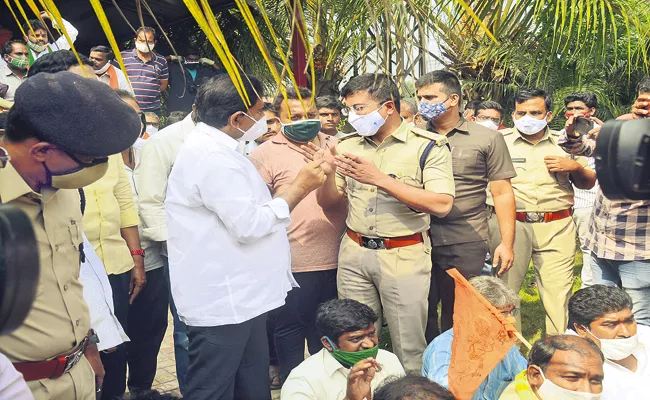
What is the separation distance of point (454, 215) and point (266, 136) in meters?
1.72

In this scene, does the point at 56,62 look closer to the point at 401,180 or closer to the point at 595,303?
the point at 401,180

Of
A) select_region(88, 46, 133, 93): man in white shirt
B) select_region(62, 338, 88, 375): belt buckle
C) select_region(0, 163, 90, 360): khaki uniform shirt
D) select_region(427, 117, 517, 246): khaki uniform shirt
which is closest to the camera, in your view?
select_region(0, 163, 90, 360): khaki uniform shirt

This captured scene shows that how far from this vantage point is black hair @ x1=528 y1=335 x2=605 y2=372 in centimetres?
281

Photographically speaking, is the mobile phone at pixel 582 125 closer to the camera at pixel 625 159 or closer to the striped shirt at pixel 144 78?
the camera at pixel 625 159

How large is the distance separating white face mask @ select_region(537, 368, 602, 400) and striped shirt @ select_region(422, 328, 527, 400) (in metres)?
0.40

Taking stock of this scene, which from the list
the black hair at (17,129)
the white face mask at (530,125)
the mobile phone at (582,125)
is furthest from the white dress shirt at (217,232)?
the white face mask at (530,125)

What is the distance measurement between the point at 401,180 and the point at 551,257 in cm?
150

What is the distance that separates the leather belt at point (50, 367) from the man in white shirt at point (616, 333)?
2.43 m

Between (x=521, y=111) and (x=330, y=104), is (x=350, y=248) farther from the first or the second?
(x=521, y=111)

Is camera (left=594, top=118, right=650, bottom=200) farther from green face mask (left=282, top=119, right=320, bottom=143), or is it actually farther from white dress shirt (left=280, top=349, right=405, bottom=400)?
green face mask (left=282, top=119, right=320, bottom=143)

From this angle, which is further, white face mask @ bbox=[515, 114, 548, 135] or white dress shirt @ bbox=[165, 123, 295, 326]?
white face mask @ bbox=[515, 114, 548, 135]

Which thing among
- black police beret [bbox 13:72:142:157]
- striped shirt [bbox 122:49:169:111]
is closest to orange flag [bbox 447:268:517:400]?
black police beret [bbox 13:72:142:157]

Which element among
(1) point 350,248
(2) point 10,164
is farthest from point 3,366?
(1) point 350,248

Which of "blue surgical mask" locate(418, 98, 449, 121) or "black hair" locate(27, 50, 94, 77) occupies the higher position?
"black hair" locate(27, 50, 94, 77)
